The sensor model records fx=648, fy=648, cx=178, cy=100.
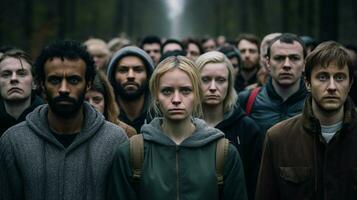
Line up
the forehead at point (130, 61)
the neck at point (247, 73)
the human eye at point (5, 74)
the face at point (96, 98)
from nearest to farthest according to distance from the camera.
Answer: the human eye at point (5, 74) < the face at point (96, 98) < the forehead at point (130, 61) < the neck at point (247, 73)

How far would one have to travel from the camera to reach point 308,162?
475 cm

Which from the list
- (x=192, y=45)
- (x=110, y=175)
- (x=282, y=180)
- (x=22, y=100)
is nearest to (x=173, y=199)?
(x=110, y=175)

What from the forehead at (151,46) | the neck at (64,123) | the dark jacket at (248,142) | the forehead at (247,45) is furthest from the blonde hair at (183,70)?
the forehead at (151,46)

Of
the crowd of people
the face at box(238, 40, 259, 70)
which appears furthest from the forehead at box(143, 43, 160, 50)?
the crowd of people

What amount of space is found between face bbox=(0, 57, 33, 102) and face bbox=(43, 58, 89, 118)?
181 cm

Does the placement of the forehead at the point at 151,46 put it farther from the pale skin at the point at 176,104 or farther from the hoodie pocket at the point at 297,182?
the hoodie pocket at the point at 297,182

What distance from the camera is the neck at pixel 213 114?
253 inches

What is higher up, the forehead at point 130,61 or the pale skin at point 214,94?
the forehead at point 130,61

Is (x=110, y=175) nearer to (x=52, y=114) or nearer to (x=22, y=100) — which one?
(x=52, y=114)

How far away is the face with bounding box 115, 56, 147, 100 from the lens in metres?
7.05

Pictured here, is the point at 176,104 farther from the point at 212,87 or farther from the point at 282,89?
the point at 282,89

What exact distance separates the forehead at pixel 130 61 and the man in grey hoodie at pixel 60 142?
234 cm

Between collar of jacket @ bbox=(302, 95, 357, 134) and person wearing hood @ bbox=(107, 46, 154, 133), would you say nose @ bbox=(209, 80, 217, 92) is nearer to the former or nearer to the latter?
person wearing hood @ bbox=(107, 46, 154, 133)

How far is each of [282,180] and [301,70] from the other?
238 centimetres
